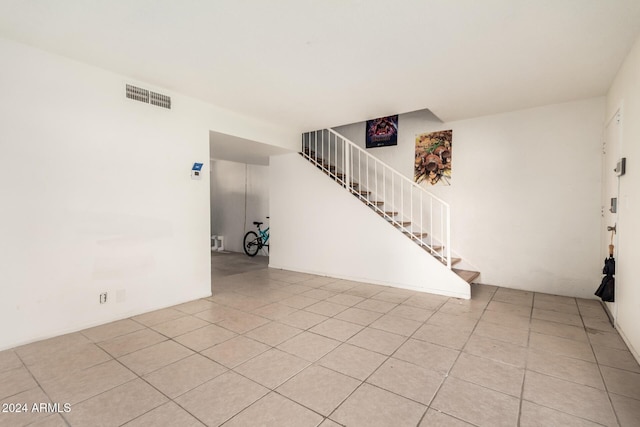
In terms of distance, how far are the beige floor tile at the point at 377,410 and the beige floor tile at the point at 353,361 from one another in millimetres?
221

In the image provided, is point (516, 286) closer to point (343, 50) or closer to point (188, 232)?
point (343, 50)

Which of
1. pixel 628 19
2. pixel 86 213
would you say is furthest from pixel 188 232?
pixel 628 19

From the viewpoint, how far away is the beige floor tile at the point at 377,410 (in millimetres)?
1741

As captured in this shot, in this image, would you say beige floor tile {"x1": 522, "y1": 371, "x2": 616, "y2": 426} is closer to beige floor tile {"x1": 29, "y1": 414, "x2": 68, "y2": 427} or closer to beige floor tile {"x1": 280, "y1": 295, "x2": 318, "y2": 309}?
beige floor tile {"x1": 280, "y1": 295, "x2": 318, "y2": 309}

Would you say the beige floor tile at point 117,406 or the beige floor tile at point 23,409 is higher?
the beige floor tile at point 117,406

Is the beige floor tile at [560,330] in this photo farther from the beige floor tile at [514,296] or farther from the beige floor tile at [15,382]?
the beige floor tile at [15,382]

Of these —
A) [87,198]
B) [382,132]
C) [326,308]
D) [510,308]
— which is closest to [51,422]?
[87,198]

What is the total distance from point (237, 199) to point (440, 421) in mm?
7732

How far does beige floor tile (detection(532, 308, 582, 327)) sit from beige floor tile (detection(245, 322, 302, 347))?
296 cm

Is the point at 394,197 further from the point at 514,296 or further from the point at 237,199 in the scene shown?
the point at 237,199

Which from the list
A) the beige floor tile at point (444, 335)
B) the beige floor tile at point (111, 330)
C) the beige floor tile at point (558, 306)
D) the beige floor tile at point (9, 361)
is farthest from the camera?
the beige floor tile at point (558, 306)

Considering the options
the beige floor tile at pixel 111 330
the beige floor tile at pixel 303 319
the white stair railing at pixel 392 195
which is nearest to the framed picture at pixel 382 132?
the white stair railing at pixel 392 195

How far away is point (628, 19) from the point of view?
7.65ft

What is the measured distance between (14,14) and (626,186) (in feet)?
18.5
